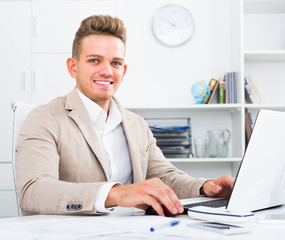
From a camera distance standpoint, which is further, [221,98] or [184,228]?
[221,98]

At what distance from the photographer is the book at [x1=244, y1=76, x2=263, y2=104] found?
3018 millimetres

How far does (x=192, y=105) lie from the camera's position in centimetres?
296

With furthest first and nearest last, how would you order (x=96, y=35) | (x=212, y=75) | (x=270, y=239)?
(x=212, y=75)
(x=96, y=35)
(x=270, y=239)

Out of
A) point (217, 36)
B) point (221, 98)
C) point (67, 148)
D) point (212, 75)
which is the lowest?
point (67, 148)

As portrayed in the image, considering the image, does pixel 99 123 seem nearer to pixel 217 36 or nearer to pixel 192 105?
pixel 192 105

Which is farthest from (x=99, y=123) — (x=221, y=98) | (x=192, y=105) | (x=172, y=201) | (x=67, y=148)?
(x=221, y=98)

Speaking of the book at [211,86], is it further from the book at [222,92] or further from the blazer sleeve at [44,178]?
the blazer sleeve at [44,178]

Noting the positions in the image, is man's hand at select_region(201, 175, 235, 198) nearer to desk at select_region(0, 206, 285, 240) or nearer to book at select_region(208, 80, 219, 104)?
desk at select_region(0, 206, 285, 240)

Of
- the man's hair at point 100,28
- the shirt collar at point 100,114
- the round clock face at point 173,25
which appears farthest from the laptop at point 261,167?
the round clock face at point 173,25

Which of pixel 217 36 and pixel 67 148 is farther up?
pixel 217 36

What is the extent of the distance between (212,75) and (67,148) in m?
2.08

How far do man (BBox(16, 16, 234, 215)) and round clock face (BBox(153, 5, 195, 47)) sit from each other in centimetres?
159

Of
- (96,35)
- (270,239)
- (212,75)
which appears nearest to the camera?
(270,239)

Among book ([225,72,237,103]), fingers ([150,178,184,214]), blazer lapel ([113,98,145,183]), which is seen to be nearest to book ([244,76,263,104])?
book ([225,72,237,103])
